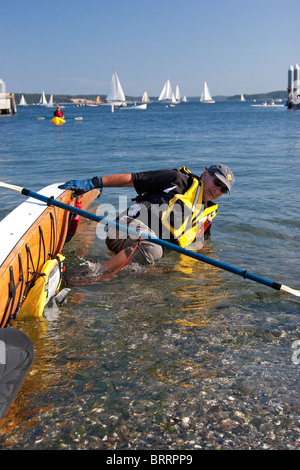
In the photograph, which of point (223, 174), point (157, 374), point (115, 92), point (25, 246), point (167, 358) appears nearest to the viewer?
point (157, 374)

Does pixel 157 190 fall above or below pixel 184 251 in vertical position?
above

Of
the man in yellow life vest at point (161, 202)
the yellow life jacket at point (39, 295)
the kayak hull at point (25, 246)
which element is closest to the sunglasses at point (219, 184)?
Answer: the man in yellow life vest at point (161, 202)

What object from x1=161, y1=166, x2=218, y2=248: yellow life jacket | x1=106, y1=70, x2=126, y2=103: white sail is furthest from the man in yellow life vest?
x1=106, y1=70, x2=126, y2=103: white sail

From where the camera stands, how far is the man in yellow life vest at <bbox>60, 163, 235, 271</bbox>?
5.00 meters

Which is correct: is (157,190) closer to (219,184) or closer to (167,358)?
(219,184)

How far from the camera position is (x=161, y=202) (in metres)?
5.10

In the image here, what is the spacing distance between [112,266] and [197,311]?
1.40m

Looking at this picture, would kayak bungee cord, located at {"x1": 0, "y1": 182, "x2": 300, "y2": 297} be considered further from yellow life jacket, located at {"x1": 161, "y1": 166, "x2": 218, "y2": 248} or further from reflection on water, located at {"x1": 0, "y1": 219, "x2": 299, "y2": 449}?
yellow life jacket, located at {"x1": 161, "y1": 166, "x2": 218, "y2": 248}

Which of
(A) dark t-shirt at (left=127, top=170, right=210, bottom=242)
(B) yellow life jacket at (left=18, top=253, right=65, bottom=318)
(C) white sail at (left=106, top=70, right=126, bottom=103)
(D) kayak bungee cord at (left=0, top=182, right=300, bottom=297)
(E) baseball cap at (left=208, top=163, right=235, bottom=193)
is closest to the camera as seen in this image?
(B) yellow life jacket at (left=18, top=253, right=65, bottom=318)

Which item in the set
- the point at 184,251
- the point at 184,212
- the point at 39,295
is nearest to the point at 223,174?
the point at 184,212

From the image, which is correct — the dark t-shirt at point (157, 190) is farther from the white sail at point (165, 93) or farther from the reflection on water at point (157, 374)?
the white sail at point (165, 93)

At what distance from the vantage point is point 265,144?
21531 millimetres

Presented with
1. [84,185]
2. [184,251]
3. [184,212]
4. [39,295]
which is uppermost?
[84,185]

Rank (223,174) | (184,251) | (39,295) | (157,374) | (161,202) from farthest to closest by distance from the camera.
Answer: (161,202), (223,174), (184,251), (39,295), (157,374)
